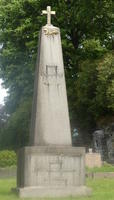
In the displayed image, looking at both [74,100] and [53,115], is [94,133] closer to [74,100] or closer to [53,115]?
[74,100]

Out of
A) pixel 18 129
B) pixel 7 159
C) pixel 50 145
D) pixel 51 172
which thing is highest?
pixel 18 129

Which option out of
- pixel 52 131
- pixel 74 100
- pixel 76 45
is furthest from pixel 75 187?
pixel 76 45

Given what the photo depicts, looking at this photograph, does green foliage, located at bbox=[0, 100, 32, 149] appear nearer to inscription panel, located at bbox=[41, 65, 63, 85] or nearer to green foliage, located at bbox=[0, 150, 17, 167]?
green foliage, located at bbox=[0, 150, 17, 167]

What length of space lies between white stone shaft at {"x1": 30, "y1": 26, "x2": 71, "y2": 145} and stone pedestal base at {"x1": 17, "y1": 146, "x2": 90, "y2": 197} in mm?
353

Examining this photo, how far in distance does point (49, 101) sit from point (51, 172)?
1822mm

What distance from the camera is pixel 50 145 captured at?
1280 cm

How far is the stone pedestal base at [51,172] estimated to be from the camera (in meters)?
12.3

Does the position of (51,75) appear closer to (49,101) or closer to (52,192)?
(49,101)

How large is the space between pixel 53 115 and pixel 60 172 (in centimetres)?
146

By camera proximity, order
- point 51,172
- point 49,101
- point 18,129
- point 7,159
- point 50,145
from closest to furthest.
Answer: point 51,172 → point 50,145 → point 49,101 → point 7,159 → point 18,129

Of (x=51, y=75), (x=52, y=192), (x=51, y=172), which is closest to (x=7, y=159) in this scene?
(x=51, y=75)

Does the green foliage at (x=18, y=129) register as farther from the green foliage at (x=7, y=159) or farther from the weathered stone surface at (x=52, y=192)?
the weathered stone surface at (x=52, y=192)

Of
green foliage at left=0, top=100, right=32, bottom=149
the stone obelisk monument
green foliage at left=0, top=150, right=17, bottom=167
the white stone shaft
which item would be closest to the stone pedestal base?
the stone obelisk monument

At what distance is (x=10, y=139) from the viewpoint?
43625 mm
